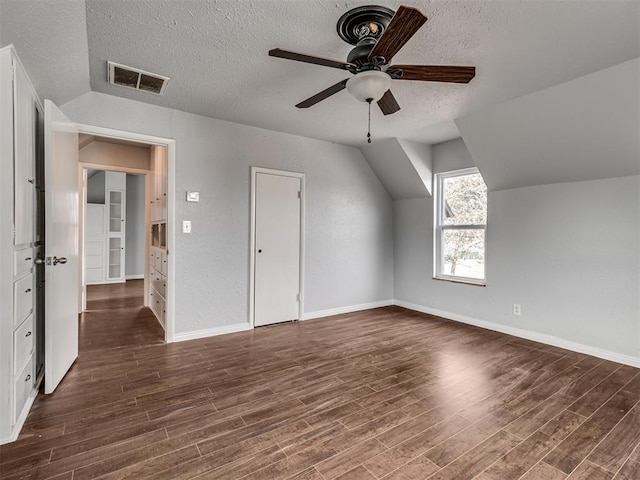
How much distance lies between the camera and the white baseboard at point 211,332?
3430 millimetres

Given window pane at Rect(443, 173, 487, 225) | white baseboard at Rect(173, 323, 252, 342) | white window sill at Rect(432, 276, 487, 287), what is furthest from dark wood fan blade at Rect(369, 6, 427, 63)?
white window sill at Rect(432, 276, 487, 287)

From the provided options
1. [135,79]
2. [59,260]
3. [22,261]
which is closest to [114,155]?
[135,79]

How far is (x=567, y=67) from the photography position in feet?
7.91

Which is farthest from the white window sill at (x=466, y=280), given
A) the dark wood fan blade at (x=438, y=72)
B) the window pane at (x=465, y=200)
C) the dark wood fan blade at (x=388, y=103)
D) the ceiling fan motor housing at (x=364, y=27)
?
the ceiling fan motor housing at (x=364, y=27)

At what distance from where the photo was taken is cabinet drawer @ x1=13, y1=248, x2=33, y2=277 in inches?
71.9

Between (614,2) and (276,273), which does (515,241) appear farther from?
(276,273)

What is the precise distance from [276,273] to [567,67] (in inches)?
133

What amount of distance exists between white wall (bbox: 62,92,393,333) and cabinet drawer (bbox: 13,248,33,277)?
1358 mm

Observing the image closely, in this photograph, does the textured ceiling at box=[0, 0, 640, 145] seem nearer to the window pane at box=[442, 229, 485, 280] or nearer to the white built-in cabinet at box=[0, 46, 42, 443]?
the white built-in cabinet at box=[0, 46, 42, 443]

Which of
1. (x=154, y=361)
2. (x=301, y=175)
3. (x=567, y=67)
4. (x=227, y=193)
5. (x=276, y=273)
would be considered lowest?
(x=154, y=361)

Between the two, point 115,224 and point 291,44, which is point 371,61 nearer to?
point 291,44

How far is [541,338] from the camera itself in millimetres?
3516

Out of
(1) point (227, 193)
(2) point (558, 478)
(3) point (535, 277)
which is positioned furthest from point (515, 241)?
(1) point (227, 193)

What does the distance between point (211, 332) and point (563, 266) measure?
381 centimetres
